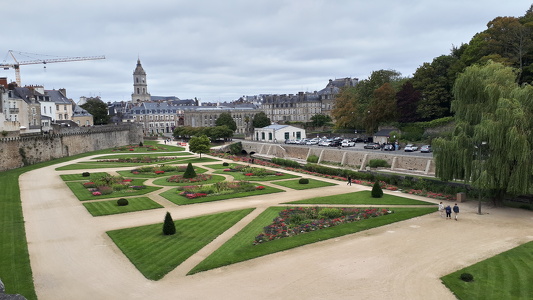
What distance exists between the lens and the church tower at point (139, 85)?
156 metres

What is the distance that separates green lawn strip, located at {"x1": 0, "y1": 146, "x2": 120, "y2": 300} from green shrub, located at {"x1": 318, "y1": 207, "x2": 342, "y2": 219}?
15482 millimetres

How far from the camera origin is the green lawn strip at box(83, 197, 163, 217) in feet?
89.3

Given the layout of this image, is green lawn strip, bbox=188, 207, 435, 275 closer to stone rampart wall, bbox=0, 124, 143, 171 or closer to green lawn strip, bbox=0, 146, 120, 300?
green lawn strip, bbox=0, 146, 120, 300

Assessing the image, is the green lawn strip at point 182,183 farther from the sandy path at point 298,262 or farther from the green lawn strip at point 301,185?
the sandy path at point 298,262

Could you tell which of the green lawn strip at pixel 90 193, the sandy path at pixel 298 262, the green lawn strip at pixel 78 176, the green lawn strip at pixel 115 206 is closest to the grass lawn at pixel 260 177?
the green lawn strip at pixel 90 193

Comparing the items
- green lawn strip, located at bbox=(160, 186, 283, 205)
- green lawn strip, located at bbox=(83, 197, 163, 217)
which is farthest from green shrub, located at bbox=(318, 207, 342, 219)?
green lawn strip, located at bbox=(83, 197, 163, 217)

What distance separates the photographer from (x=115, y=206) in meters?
29.0

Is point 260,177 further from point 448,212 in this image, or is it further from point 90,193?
point 448,212

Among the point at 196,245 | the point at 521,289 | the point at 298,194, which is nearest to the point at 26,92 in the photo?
the point at 298,194

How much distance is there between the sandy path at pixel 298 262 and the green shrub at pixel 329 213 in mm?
3200

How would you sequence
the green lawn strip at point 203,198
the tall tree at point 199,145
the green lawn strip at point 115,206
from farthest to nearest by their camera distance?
the tall tree at point 199,145 < the green lawn strip at point 203,198 < the green lawn strip at point 115,206

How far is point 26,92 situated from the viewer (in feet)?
236

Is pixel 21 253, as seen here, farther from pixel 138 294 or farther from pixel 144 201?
pixel 144 201

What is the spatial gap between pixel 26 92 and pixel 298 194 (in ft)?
202
